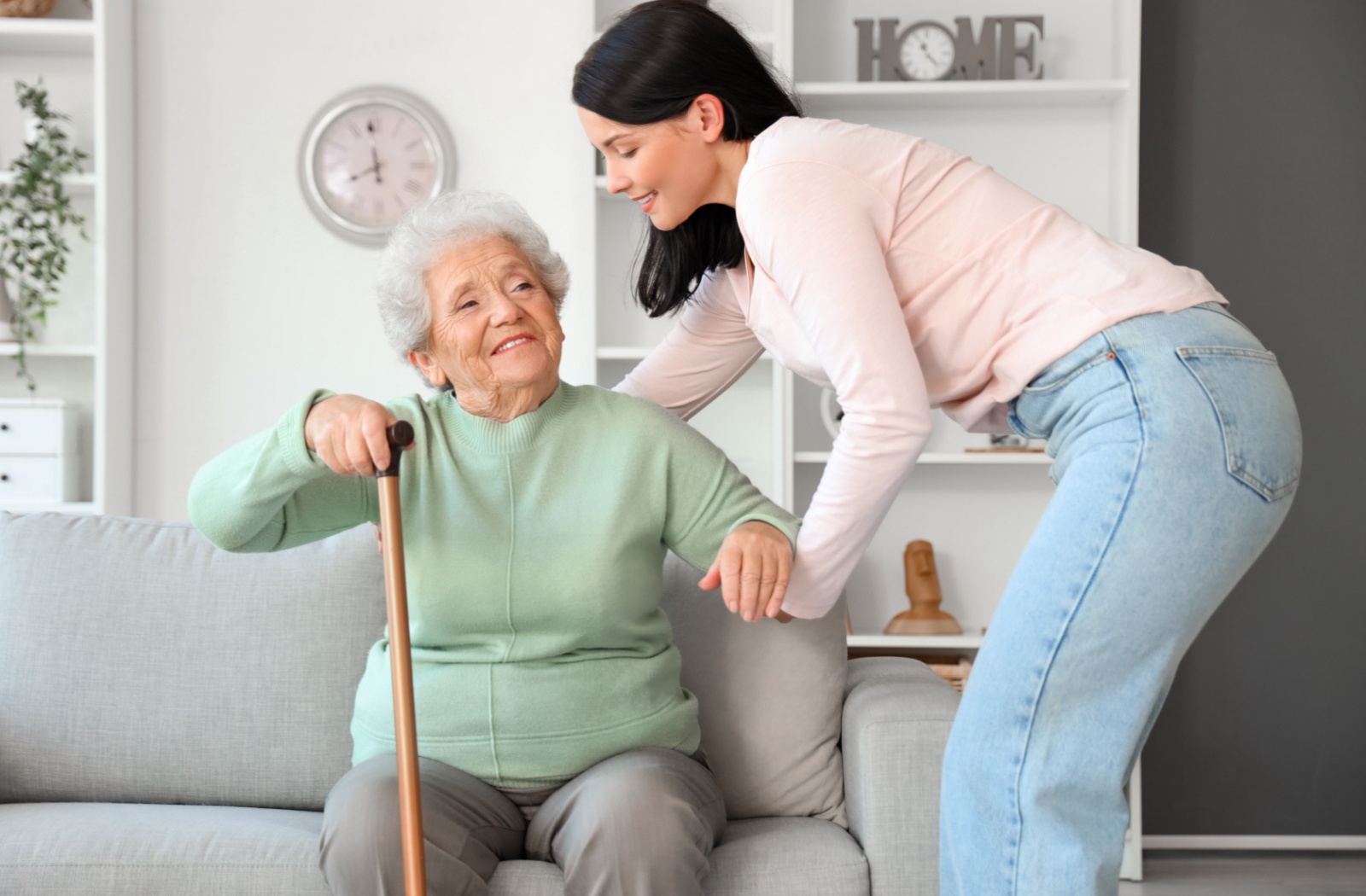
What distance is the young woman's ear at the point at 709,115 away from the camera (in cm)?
148

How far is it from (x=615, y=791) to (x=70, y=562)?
108cm

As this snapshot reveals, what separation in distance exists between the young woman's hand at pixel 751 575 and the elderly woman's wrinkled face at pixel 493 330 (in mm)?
383

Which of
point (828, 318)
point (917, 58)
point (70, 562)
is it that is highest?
point (917, 58)

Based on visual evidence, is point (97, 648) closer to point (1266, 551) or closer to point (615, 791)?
point (615, 791)

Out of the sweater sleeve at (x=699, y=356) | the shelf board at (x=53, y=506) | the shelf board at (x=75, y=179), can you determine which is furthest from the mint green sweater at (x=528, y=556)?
the shelf board at (x=75, y=179)

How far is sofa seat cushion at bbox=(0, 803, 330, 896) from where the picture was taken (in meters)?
1.59

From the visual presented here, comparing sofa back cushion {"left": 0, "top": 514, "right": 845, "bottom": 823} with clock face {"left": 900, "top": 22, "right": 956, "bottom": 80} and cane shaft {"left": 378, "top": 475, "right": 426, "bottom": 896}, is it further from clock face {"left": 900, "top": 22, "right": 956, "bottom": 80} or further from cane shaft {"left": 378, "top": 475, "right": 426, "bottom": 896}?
clock face {"left": 900, "top": 22, "right": 956, "bottom": 80}

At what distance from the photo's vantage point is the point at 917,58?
330 centimetres

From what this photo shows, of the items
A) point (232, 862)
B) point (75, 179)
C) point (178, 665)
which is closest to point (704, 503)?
point (232, 862)

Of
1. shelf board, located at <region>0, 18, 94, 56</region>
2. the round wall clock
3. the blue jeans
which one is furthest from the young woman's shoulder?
shelf board, located at <region>0, 18, 94, 56</region>

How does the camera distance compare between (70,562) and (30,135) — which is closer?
(70,562)

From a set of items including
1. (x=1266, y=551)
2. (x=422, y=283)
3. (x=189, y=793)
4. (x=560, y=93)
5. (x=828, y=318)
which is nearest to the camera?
(x=828, y=318)

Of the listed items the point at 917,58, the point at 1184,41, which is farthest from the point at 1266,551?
the point at 917,58

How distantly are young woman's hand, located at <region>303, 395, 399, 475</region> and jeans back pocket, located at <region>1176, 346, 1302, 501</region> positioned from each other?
0.85 m
